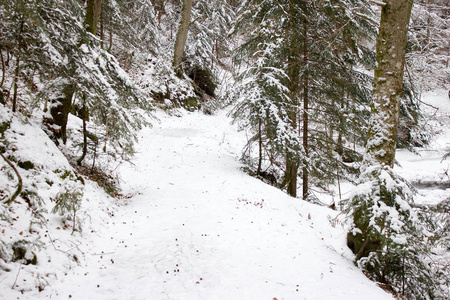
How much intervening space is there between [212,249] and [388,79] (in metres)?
4.38

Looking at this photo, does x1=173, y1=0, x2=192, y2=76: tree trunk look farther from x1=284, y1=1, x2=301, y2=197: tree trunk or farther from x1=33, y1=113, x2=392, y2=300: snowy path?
x1=33, y1=113, x2=392, y2=300: snowy path

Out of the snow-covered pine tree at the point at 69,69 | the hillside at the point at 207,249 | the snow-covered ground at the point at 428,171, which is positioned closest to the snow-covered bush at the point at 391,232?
the hillside at the point at 207,249

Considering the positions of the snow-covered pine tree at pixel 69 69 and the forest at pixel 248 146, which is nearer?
the forest at pixel 248 146

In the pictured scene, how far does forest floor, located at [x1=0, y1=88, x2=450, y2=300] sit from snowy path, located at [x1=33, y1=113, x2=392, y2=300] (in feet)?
0.05

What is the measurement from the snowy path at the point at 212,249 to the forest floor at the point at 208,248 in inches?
0.6

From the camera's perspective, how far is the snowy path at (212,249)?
11.9 feet

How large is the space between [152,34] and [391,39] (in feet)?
59.7

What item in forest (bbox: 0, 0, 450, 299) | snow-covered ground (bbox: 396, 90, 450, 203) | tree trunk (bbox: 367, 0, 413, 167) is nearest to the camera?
forest (bbox: 0, 0, 450, 299)

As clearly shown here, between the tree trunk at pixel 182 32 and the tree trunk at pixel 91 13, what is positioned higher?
the tree trunk at pixel 182 32

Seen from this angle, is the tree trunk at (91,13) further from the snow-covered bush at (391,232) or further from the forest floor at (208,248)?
the snow-covered bush at (391,232)

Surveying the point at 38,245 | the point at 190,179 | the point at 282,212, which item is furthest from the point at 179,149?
the point at 38,245

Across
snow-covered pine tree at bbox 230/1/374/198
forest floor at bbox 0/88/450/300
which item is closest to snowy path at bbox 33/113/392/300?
forest floor at bbox 0/88/450/300

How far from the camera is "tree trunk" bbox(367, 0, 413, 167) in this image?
442 centimetres

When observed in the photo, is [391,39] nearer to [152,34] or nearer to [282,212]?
[282,212]
